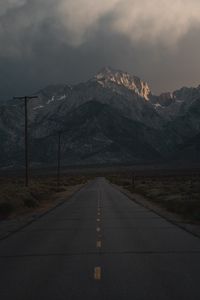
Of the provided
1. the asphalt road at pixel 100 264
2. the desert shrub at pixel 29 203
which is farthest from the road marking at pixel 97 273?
the desert shrub at pixel 29 203

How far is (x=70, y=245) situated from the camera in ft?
64.4

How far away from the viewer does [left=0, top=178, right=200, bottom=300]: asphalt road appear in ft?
37.0

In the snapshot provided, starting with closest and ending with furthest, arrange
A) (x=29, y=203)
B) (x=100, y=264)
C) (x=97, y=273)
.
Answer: (x=97, y=273), (x=100, y=264), (x=29, y=203)

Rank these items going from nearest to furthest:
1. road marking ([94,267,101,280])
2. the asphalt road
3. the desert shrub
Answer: the asphalt road
road marking ([94,267,101,280])
the desert shrub

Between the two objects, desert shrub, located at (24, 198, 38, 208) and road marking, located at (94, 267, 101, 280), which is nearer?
road marking, located at (94, 267, 101, 280)

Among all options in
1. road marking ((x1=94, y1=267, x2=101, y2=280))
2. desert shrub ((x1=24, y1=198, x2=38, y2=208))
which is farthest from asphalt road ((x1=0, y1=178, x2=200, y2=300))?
desert shrub ((x1=24, y1=198, x2=38, y2=208))

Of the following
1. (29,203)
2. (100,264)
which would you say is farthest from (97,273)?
(29,203)

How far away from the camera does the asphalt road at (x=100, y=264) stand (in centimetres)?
1128

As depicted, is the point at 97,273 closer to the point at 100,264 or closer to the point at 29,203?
the point at 100,264

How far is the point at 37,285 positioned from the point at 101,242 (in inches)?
338

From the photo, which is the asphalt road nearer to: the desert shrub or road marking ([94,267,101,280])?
road marking ([94,267,101,280])

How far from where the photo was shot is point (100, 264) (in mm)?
15070

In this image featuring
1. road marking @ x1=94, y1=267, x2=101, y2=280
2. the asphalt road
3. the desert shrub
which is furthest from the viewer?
the desert shrub

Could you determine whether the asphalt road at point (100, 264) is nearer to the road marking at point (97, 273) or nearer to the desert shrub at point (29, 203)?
the road marking at point (97, 273)
